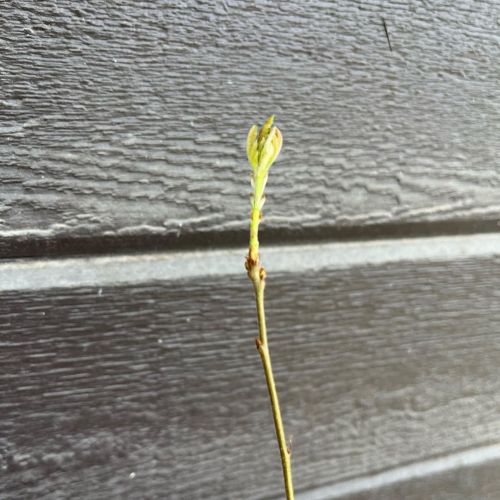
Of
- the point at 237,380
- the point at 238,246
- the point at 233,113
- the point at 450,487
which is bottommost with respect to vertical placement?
the point at 450,487

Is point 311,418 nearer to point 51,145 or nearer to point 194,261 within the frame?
point 194,261

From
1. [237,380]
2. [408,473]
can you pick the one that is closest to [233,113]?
[237,380]


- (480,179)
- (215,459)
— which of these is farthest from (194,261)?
(480,179)

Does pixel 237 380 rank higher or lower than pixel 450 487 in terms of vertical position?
higher

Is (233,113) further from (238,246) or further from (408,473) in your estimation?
(408,473)

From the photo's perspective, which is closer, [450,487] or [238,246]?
[238,246]

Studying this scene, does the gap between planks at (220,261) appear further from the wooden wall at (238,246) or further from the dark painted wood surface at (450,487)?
the dark painted wood surface at (450,487)

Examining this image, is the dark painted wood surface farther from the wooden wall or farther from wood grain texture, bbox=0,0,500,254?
wood grain texture, bbox=0,0,500,254
